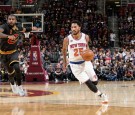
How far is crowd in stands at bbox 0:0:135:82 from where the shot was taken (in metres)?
20.4

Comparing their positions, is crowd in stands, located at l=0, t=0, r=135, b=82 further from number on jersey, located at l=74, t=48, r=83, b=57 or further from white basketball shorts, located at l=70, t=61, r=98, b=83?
number on jersey, located at l=74, t=48, r=83, b=57

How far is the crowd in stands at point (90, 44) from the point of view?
20.4m

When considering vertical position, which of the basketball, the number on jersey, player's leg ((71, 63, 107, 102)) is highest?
the number on jersey

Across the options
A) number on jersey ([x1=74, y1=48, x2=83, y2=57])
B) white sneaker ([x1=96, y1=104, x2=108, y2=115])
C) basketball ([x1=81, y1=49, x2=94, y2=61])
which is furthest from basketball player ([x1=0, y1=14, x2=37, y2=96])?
white sneaker ([x1=96, y1=104, x2=108, y2=115])

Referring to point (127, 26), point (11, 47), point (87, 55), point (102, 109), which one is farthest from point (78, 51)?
point (127, 26)

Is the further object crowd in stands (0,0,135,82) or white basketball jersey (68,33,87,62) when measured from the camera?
crowd in stands (0,0,135,82)

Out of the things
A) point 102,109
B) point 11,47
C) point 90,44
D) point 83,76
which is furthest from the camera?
point 90,44

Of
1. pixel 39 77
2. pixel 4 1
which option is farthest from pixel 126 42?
pixel 4 1

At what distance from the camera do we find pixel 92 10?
1140 inches

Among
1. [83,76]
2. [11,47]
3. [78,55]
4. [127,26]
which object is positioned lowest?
[83,76]

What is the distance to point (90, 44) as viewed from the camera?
23156mm

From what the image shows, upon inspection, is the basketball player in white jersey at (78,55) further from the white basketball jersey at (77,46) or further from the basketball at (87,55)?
the basketball at (87,55)

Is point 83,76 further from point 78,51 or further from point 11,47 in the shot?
point 11,47

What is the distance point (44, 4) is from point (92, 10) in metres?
3.30
